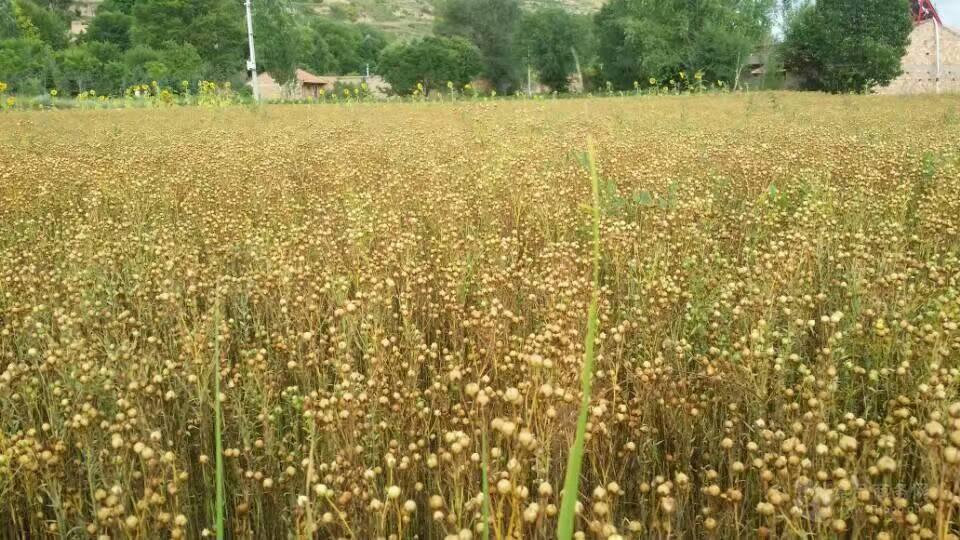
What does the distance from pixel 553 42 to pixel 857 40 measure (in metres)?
30.7

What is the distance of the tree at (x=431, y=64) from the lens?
67812 millimetres

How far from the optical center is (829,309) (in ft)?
9.80

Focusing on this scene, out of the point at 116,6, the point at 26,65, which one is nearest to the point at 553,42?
the point at 26,65

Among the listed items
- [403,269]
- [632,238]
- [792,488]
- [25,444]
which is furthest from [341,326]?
[792,488]

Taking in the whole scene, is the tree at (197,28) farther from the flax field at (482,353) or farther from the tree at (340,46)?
the flax field at (482,353)

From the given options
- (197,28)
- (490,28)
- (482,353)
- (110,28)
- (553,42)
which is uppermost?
(110,28)

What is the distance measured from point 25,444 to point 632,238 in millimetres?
2772

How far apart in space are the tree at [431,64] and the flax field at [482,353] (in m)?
63.9

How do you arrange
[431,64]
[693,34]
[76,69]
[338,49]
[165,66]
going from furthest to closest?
1. [338,49]
2. [431,64]
3. [693,34]
4. [76,69]
5. [165,66]

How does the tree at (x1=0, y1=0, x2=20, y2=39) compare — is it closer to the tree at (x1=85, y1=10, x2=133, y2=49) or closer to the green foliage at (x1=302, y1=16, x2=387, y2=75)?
the tree at (x1=85, y1=10, x2=133, y2=49)

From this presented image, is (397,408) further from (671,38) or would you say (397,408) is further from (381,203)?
(671,38)

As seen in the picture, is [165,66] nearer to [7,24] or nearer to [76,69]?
[76,69]

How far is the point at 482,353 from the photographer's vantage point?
2520mm

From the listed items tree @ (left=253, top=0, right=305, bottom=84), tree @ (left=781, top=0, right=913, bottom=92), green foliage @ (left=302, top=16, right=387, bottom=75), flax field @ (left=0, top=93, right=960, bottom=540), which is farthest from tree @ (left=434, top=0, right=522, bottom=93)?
flax field @ (left=0, top=93, right=960, bottom=540)
